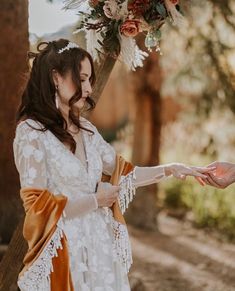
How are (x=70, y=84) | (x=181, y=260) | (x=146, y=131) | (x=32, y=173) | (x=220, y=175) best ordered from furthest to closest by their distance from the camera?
(x=146, y=131) → (x=181, y=260) → (x=220, y=175) → (x=70, y=84) → (x=32, y=173)

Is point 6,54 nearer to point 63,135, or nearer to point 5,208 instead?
point 5,208

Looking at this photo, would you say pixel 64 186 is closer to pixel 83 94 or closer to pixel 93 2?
pixel 83 94

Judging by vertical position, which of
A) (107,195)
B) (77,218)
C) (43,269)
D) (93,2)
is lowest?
(43,269)

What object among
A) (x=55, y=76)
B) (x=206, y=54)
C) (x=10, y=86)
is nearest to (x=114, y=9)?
(x=55, y=76)

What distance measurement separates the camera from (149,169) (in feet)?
11.4

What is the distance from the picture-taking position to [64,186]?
10.4 feet

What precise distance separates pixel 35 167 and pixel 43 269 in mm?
418

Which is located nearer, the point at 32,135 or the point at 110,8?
the point at 32,135

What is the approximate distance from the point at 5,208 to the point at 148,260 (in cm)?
361

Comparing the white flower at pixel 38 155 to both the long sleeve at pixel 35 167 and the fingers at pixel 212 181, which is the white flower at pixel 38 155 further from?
the fingers at pixel 212 181

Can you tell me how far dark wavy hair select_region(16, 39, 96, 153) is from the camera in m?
3.13

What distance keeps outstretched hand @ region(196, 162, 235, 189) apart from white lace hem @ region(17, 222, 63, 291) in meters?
0.83

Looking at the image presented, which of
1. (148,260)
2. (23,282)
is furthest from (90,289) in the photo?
(148,260)

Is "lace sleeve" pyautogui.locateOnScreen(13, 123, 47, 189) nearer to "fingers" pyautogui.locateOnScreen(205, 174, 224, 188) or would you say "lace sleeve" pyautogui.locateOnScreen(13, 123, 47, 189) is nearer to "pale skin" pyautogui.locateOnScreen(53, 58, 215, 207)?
"pale skin" pyautogui.locateOnScreen(53, 58, 215, 207)
